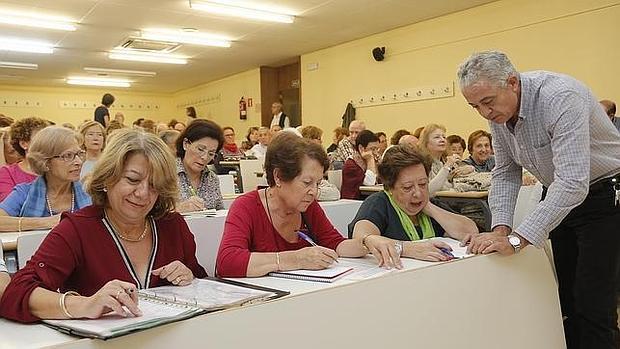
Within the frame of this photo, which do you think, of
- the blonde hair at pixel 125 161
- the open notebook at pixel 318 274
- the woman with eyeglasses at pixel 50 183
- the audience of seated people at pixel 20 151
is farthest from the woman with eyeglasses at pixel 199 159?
the open notebook at pixel 318 274

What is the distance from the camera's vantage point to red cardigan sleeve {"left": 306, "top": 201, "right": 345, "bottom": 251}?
1823 mm

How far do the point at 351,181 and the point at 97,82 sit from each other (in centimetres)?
1012

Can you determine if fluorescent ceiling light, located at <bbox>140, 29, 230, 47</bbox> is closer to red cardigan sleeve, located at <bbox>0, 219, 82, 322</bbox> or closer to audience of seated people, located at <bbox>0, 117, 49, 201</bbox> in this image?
audience of seated people, located at <bbox>0, 117, 49, 201</bbox>

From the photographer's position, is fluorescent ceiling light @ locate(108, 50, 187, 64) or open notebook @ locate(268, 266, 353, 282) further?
fluorescent ceiling light @ locate(108, 50, 187, 64)

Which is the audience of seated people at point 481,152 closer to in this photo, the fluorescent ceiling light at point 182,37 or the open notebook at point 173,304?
the open notebook at point 173,304

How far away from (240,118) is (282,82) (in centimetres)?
141

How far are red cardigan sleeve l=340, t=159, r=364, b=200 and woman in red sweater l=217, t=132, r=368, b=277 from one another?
2.73 metres

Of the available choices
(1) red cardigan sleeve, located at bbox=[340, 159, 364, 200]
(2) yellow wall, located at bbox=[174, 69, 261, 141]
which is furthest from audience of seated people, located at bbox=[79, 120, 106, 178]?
(2) yellow wall, located at bbox=[174, 69, 261, 141]

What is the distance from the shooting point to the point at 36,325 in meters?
0.99

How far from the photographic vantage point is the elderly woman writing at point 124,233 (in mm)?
1261

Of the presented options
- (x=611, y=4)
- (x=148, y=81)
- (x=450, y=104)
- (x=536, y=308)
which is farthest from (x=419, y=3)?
(x=148, y=81)

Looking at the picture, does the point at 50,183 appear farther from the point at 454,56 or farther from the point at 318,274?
the point at 454,56

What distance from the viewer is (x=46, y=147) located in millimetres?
2389

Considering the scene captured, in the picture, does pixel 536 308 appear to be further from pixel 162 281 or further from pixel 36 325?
pixel 36 325
